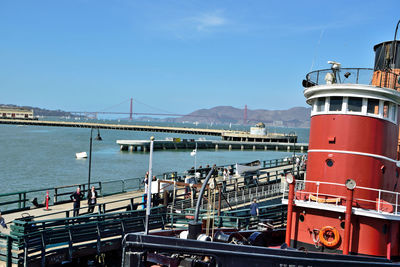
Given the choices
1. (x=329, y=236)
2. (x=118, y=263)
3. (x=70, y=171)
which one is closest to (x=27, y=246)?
(x=118, y=263)

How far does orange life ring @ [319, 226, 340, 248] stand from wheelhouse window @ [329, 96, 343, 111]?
3.89 m

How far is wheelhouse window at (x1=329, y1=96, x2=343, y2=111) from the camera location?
42.7 feet

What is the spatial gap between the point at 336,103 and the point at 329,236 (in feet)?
14.2

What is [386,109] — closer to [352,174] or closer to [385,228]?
[352,174]

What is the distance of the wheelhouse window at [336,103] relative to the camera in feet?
42.7

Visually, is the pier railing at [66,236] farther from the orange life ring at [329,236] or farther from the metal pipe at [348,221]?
the metal pipe at [348,221]

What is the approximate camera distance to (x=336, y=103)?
42.9 feet

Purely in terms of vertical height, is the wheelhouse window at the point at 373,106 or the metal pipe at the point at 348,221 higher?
the wheelhouse window at the point at 373,106

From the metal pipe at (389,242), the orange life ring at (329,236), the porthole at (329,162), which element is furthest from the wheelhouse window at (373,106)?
the orange life ring at (329,236)

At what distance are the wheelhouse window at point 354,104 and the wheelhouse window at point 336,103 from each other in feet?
0.87

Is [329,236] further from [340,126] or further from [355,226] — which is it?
[340,126]

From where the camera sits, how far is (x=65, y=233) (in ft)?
42.7

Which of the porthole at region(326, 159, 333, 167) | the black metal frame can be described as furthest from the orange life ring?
the black metal frame

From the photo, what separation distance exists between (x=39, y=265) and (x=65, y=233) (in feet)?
4.16
